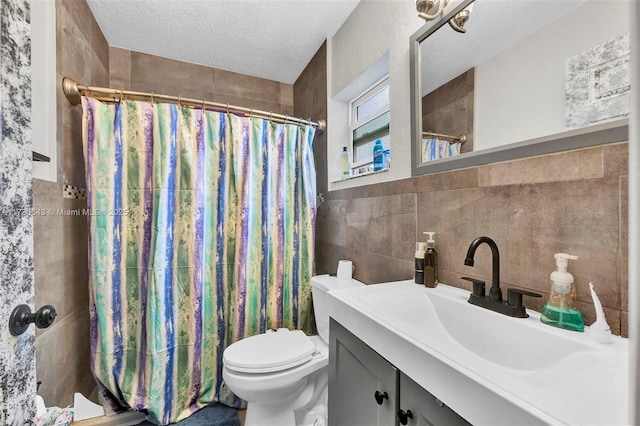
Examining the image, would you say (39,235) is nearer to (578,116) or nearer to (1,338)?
(1,338)

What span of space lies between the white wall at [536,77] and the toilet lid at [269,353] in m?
1.19

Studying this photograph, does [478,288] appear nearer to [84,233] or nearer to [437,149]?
[437,149]

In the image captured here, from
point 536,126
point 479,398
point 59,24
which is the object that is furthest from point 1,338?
point 59,24

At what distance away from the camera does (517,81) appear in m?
0.85

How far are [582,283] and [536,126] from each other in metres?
0.43

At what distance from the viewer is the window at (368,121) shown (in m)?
1.55

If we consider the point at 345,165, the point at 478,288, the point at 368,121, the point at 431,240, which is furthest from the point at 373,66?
the point at 478,288

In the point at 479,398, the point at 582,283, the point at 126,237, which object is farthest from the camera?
the point at 126,237

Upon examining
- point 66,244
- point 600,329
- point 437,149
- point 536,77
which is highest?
point 536,77

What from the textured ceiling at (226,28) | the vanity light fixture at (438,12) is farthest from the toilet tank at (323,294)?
the textured ceiling at (226,28)

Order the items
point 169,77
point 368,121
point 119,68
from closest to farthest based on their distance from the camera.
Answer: point 368,121, point 119,68, point 169,77

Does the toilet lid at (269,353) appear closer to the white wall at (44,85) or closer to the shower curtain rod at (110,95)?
the white wall at (44,85)

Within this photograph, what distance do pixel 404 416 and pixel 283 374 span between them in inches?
30.6

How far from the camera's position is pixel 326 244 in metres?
1.96
